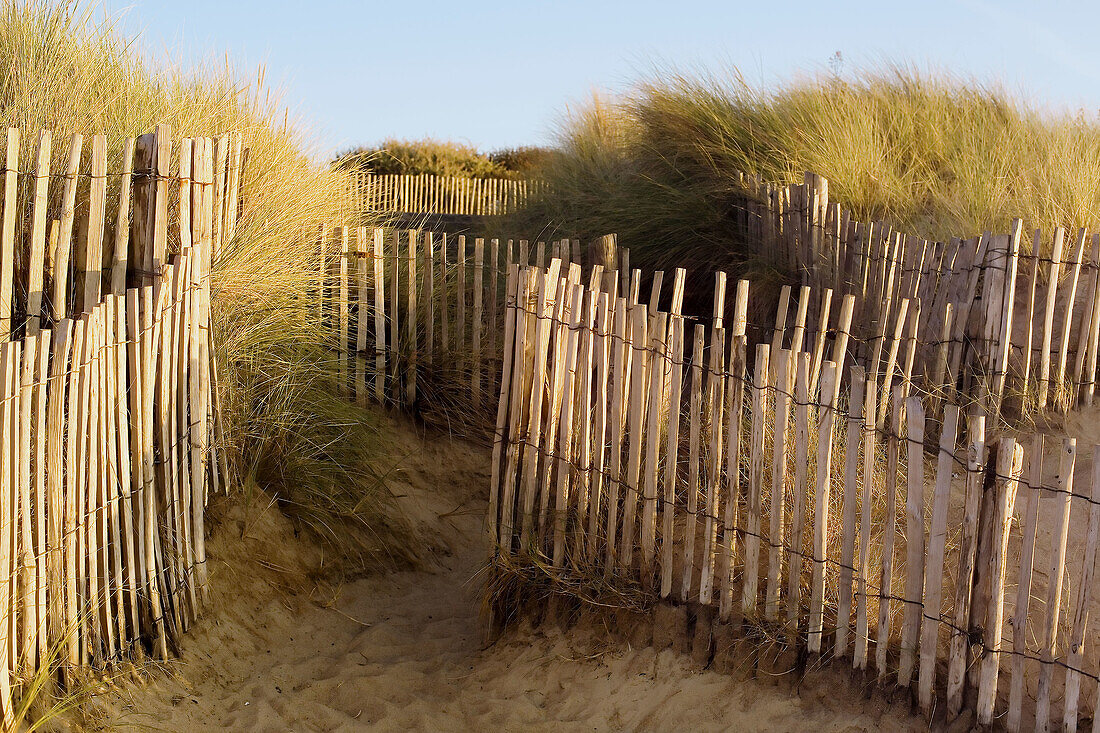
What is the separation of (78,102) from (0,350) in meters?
2.49

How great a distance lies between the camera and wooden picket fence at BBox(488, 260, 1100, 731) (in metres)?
3.14

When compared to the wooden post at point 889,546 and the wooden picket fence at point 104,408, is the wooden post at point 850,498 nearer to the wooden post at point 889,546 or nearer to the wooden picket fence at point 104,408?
the wooden post at point 889,546

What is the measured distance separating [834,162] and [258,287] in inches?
181

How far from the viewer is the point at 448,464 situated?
6.00 metres

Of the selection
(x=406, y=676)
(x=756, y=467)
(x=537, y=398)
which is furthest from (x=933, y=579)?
(x=406, y=676)

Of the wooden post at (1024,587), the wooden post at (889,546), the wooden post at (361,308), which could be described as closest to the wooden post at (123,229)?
the wooden post at (361,308)

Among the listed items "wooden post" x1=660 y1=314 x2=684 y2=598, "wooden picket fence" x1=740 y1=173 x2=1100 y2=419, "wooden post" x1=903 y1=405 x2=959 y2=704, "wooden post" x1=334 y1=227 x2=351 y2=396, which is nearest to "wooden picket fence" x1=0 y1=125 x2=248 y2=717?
"wooden post" x1=334 y1=227 x2=351 y2=396

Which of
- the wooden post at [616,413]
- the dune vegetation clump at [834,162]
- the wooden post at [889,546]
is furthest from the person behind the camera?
the dune vegetation clump at [834,162]

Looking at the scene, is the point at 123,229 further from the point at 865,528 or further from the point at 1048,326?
the point at 1048,326

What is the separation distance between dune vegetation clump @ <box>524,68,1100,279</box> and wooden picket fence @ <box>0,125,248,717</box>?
4081 mm

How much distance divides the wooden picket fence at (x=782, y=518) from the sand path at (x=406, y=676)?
187mm

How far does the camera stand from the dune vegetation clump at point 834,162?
7.20m

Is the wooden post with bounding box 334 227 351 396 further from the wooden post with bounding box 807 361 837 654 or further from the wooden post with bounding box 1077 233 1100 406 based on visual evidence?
the wooden post with bounding box 1077 233 1100 406

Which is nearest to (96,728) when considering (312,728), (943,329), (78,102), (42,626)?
(42,626)
